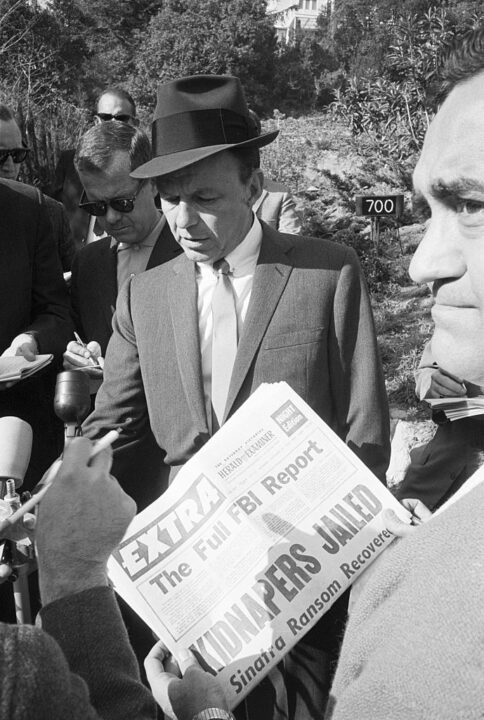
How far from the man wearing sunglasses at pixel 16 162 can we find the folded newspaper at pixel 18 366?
163cm

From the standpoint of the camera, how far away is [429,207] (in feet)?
3.91

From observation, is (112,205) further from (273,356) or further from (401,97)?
(401,97)

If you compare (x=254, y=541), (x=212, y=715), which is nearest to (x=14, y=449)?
(x=254, y=541)

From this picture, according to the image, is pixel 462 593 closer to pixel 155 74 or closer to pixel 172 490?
pixel 172 490

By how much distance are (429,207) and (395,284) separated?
7.97 m

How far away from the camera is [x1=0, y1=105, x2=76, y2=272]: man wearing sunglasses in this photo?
13.0 feet

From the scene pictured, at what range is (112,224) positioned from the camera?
122 inches

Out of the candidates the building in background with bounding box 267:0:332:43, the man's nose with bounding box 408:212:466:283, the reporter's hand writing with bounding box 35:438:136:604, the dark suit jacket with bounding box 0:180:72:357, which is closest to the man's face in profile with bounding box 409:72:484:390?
the man's nose with bounding box 408:212:466:283

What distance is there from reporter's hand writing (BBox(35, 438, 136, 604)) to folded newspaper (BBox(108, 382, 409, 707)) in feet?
1.17

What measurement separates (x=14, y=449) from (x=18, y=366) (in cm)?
69

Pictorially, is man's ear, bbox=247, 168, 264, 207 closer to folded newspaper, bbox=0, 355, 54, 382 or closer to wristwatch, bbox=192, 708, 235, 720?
folded newspaper, bbox=0, 355, 54, 382

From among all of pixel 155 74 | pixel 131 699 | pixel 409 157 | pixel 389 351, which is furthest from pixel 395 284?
pixel 155 74

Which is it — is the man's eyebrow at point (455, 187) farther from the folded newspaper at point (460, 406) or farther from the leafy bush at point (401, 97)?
the leafy bush at point (401, 97)

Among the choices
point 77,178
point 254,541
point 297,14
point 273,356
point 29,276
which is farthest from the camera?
point 297,14
